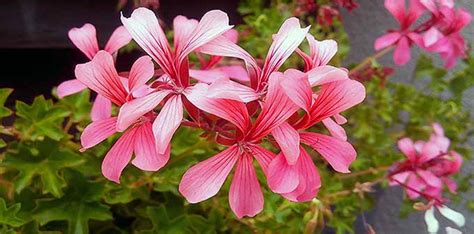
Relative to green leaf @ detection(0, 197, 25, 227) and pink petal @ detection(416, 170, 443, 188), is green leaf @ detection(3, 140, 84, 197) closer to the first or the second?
green leaf @ detection(0, 197, 25, 227)

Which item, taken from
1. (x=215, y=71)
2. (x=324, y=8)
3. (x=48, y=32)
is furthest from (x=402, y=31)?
(x=48, y=32)

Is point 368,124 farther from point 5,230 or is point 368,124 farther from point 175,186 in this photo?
point 5,230

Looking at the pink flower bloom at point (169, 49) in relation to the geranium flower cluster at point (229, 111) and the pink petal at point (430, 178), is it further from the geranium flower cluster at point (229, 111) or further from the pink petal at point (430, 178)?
the pink petal at point (430, 178)

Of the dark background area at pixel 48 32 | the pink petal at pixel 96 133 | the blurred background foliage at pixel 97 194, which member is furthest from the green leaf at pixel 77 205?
the dark background area at pixel 48 32

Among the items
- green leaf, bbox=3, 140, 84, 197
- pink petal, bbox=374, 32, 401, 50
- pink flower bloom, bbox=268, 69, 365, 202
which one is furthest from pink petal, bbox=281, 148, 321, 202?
pink petal, bbox=374, 32, 401, 50

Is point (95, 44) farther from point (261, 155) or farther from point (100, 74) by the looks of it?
point (261, 155)

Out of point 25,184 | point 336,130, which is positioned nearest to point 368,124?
point 25,184
